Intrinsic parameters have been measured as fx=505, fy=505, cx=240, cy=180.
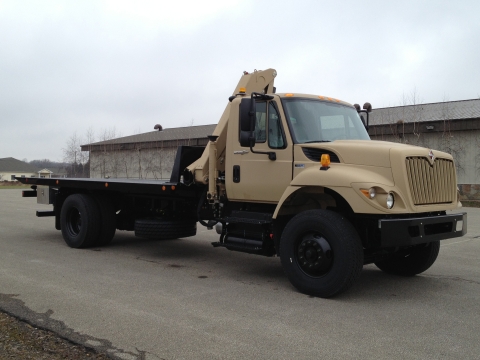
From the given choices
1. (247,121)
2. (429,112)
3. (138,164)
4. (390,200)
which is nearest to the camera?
(390,200)

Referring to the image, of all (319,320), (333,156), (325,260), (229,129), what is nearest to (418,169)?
(333,156)

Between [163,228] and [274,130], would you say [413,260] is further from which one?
[163,228]

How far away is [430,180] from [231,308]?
3.00 m

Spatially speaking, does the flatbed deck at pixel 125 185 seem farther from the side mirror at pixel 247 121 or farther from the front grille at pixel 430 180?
the front grille at pixel 430 180

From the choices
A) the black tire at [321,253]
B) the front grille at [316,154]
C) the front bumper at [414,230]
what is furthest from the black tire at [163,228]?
the front bumper at [414,230]

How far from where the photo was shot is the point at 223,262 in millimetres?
Result: 8859

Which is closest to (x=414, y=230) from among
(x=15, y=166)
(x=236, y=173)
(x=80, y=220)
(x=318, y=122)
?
(x=318, y=122)

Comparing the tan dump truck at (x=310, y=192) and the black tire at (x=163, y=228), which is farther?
the black tire at (x=163, y=228)

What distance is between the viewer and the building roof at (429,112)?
26.9 meters

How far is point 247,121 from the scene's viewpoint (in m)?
6.84

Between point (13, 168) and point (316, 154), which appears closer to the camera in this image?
point (316, 154)

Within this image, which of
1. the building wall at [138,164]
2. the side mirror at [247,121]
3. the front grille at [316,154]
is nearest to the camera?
the front grille at [316,154]

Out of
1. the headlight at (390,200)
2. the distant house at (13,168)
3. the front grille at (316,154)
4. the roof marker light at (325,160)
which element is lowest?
the headlight at (390,200)

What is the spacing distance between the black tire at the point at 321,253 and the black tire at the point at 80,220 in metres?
4.87
